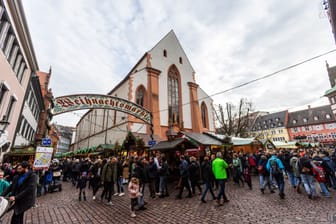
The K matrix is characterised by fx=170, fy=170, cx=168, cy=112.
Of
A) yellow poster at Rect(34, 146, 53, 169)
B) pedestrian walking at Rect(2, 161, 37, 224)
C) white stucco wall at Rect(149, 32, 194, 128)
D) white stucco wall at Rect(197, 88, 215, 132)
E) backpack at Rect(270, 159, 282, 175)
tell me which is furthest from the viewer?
white stucco wall at Rect(197, 88, 215, 132)

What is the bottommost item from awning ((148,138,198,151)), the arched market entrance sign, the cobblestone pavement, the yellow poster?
the cobblestone pavement

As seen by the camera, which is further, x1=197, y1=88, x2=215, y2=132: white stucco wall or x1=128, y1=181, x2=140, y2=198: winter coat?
x1=197, y1=88, x2=215, y2=132: white stucco wall

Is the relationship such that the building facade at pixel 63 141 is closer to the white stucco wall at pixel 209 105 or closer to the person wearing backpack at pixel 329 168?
the white stucco wall at pixel 209 105

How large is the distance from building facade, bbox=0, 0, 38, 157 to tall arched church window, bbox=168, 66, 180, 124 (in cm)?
1563

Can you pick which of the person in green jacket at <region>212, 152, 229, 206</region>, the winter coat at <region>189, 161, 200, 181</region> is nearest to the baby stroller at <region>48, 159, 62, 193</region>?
the winter coat at <region>189, 161, 200, 181</region>

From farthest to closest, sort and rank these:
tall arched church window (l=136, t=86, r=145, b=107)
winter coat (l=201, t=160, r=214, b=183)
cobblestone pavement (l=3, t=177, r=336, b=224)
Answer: tall arched church window (l=136, t=86, r=145, b=107) < winter coat (l=201, t=160, r=214, b=183) < cobblestone pavement (l=3, t=177, r=336, b=224)

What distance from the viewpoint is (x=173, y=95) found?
25.2m

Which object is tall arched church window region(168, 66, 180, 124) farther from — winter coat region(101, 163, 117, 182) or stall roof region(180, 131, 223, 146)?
winter coat region(101, 163, 117, 182)

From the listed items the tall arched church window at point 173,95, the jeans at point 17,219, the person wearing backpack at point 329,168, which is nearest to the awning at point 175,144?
the person wearing backpack at point 329,168

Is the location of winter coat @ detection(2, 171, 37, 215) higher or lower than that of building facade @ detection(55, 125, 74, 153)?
lower

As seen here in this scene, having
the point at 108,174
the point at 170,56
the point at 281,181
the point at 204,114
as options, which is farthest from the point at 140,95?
the point at 281,181

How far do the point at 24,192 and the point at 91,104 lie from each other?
958cm

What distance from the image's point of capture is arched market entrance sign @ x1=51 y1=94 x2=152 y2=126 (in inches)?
451

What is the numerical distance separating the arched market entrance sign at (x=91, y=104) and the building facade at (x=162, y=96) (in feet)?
Result: 14.3
